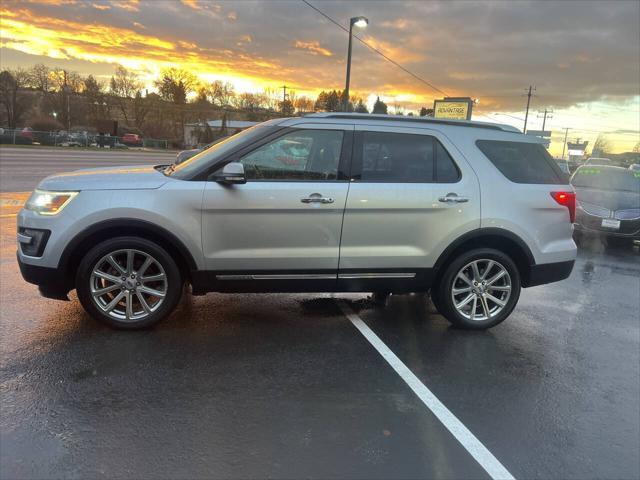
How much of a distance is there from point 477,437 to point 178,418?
6.03 ft

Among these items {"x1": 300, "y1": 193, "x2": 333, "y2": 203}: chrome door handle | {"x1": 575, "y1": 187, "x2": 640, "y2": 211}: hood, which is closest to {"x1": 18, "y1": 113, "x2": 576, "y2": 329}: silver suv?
{"x1": 300, "y1": 193, "x2": 333, "y2": 203}: chrome door handle

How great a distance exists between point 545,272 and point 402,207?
167 centimetres

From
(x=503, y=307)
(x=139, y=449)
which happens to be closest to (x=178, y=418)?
(x=139, y=449)

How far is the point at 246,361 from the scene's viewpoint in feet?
12.7

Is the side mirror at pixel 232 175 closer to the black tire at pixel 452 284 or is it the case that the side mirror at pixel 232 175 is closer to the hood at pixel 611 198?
the black tire at pixel 452 284

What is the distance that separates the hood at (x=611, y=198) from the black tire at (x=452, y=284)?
6.61 metres

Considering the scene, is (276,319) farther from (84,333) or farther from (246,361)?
(84,333)

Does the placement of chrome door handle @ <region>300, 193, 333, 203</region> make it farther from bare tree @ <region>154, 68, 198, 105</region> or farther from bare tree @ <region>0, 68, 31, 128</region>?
bare tree @ <region>154, 68, 198, 105</region>

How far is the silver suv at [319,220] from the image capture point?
4.10m

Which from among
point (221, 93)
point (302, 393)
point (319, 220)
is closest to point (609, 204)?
point (319, 220)

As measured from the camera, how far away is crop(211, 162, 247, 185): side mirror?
4.01 meters

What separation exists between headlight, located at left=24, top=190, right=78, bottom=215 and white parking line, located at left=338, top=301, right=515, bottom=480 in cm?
279

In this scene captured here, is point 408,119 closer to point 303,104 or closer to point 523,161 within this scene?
point 523,161

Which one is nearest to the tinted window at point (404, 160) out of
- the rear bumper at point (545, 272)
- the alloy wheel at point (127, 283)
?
the rear bumper at point (545, 272)
